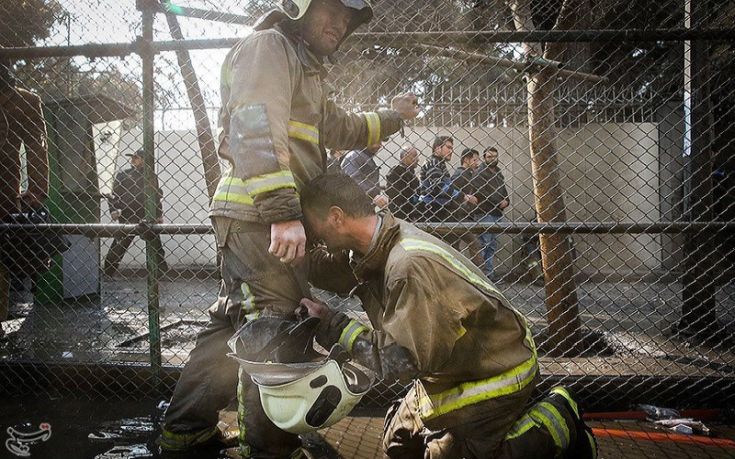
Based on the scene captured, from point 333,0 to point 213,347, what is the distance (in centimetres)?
177

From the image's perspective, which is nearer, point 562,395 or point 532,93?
point 562,395

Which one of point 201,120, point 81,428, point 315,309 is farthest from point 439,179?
point 81,428

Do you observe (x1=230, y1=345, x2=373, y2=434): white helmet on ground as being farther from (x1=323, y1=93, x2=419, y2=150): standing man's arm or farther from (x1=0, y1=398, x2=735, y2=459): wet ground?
(x1=323, y1=93, x2=419, y2=150): standing man's arm

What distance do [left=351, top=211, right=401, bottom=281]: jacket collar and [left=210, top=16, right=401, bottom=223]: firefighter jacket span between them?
0.37m

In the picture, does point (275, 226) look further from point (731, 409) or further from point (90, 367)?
point (731, 409)

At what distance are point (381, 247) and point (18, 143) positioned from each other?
3.34 metres

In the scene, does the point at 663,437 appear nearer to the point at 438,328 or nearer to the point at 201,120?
the point at 438,328

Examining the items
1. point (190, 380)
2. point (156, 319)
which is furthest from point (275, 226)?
point (156, 319)

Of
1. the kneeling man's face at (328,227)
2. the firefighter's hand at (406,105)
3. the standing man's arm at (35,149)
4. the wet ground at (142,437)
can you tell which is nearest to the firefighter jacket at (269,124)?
the kneeling man's face at (328,227)

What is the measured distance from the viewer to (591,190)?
32.7ft

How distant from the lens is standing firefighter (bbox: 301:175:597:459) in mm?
1782

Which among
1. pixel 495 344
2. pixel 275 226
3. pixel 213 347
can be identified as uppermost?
pixel 275 226

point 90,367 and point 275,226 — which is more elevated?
point 275,226

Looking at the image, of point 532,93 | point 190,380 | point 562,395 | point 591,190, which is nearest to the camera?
point 562,395
